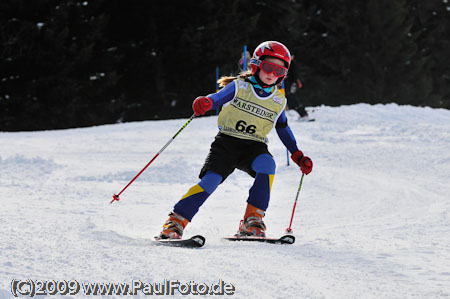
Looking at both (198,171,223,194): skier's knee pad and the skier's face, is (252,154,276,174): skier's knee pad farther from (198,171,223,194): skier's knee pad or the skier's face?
the skier's face

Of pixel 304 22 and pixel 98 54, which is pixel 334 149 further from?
pixel 304 22

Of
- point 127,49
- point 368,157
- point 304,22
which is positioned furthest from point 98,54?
point 368,157

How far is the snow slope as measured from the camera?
112 inches

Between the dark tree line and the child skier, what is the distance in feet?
55.1

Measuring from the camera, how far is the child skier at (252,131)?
14.0 ft

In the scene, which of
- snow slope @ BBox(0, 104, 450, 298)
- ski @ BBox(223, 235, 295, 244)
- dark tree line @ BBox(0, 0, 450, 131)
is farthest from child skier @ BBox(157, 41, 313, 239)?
dark tree line @ BBox(0, 0, 450, 131)

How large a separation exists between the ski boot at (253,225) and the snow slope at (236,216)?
0.28m

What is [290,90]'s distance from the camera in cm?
1338

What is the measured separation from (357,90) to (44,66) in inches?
836

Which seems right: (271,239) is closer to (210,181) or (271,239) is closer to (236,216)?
(210,181)

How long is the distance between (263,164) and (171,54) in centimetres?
2070

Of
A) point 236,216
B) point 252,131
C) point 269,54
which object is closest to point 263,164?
point 252,131

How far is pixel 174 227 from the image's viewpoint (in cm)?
404

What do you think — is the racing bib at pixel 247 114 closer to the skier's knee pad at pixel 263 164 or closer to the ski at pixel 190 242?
the skier's knee pad at pixel 263 164
